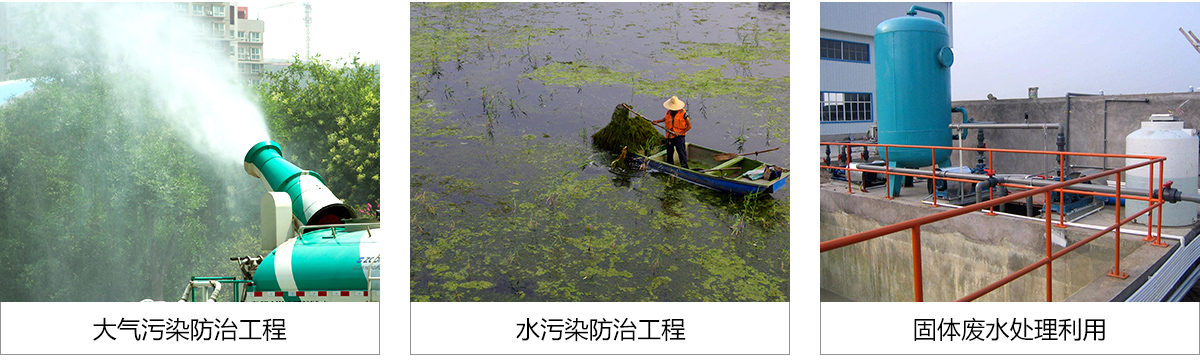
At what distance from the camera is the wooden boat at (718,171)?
20.3 ft

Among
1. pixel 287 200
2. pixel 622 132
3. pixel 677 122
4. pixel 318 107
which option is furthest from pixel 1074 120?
pixel 318 107

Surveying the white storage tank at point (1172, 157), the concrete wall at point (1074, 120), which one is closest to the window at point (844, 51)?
the concrete wall at point (1074, 120)

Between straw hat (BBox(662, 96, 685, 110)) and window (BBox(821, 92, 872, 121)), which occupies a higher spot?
window (BBox(821, 92, 872, 121))

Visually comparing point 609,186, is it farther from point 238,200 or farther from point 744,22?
point 238,200

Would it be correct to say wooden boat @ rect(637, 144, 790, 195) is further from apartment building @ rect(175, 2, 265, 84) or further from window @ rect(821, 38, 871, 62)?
apartment building @ rect(175, 2, 265, 84)

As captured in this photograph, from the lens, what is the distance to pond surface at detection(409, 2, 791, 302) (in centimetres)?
548

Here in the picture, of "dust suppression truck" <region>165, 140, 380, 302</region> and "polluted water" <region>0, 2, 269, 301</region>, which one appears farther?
"polluted water" <region>0, 2, 269, 301</region>

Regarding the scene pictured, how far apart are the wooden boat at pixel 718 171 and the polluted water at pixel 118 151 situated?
355 inches

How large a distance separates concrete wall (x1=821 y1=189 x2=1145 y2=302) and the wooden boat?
2.07 metres

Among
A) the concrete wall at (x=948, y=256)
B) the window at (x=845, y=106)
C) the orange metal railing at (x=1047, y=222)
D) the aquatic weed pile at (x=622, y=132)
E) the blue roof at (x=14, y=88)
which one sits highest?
the blue roof at (x=14, y=88)

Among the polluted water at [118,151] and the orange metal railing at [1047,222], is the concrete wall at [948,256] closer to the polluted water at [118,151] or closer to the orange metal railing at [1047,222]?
the orange metal railing at [1047,222]


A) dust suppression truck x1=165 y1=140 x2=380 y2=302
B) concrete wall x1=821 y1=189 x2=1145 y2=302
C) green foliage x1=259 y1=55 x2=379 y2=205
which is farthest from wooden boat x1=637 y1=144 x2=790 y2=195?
green foliage x1=259 y1=55 x2=379 y2=205
